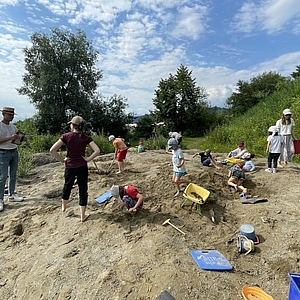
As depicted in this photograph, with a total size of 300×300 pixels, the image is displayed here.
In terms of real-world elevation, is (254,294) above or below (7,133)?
below

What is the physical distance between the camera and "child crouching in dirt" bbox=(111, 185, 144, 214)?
3.91m

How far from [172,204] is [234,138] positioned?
387 inches

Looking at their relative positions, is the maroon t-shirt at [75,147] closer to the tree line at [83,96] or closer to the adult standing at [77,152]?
the adult standing at [77,152]

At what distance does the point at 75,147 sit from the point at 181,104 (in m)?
24.8

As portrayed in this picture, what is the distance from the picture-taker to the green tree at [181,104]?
27109 millimetres

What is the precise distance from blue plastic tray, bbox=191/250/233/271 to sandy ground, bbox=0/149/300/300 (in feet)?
0.22

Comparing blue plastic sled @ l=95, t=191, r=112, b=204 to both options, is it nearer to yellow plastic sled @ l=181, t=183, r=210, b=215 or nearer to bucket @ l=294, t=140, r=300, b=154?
yellow plastic sled @ l=181, t=183, r=210, b=215

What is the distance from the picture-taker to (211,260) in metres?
2.90

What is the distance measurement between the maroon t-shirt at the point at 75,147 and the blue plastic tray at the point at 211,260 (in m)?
2.11

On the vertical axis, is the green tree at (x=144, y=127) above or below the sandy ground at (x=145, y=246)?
above

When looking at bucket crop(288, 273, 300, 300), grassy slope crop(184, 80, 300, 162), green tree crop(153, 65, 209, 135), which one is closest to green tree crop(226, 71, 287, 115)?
green tree crop(153, 65, 209, 135)

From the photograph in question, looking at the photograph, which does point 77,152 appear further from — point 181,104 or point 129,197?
point 181,104

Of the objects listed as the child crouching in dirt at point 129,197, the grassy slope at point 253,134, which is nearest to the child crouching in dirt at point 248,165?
the grassy slope at point 253,134

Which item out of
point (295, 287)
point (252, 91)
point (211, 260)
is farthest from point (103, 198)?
point (252, 91)
